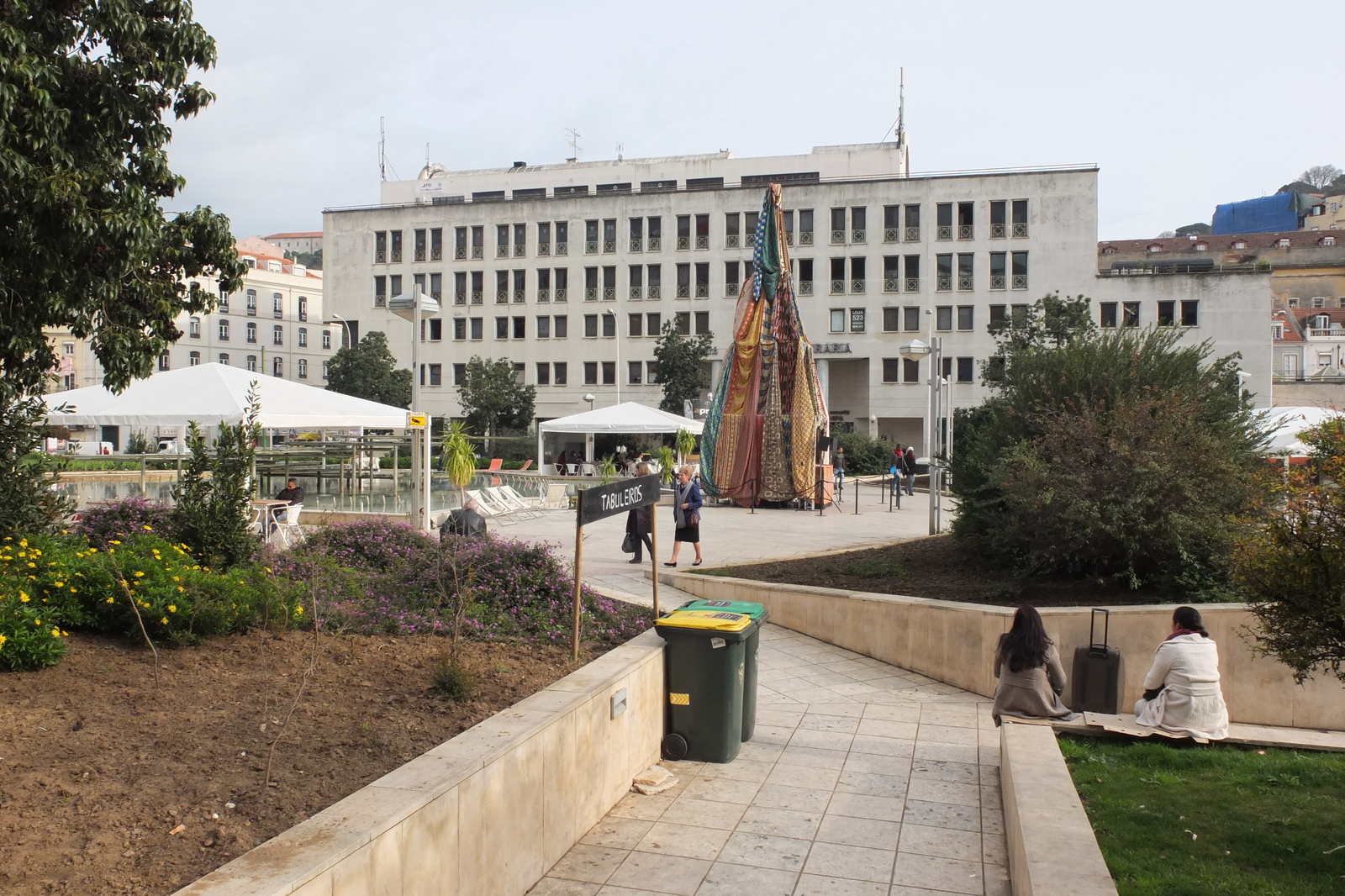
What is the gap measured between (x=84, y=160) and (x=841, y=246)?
49.0m

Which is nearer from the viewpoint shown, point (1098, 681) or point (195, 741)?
point (195, 741)

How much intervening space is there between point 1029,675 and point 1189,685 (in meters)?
0.96

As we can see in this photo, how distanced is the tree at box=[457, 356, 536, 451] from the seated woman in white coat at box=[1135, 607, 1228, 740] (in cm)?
4530

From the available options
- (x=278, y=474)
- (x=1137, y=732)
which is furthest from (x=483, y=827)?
(x=278, y=474)

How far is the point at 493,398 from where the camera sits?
50094mm

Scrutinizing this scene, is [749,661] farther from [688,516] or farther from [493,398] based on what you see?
[493,398]

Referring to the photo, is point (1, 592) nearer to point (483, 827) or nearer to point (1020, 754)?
point (483, 827)

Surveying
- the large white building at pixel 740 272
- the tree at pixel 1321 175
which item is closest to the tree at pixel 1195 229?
the tree at pixel 1321 175

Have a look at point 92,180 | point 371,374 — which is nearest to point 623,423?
point 92,180

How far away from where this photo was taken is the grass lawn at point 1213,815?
423 cm

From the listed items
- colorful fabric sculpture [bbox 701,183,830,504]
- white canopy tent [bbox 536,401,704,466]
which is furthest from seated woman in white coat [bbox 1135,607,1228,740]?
white canopy tent [bbox 536,401,704,466]

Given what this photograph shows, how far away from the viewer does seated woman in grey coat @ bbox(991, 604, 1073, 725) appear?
6766mm

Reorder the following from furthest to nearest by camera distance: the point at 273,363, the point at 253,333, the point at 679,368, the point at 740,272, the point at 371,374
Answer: the point at 273,363 < the point at 253,333 < the point at 740,272 < the point at 371,374 < the point at 679,368

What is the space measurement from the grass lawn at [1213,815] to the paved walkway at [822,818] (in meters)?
0.59
